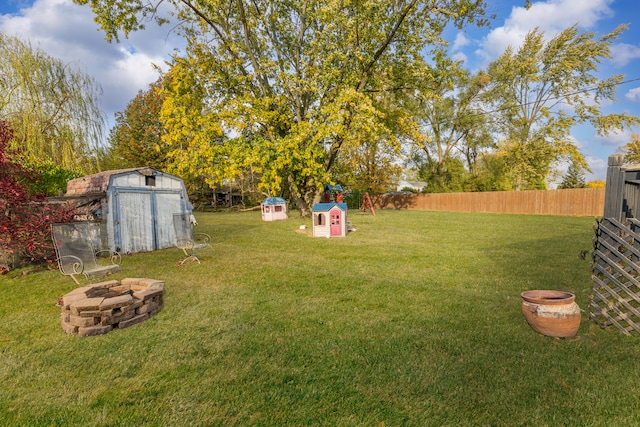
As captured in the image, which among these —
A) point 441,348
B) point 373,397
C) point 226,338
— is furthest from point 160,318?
point 441,348

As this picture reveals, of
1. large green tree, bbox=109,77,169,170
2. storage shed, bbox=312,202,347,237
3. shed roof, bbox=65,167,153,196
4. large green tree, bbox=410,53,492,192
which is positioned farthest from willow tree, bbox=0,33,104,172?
large green tree, bbox=410,53,492,192

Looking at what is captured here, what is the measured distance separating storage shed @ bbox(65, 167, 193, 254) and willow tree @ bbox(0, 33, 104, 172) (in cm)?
302

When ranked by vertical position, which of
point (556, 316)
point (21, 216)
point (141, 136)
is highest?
point (141, 136)

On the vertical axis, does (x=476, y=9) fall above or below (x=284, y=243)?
above

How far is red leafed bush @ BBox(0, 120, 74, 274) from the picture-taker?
7148mm

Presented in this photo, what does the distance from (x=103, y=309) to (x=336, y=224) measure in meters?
9.68

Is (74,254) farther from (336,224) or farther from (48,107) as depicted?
(48,107)

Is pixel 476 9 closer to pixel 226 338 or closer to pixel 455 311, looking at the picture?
pixel 455 311

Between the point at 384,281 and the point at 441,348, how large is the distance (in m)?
2.80

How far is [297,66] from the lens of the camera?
65.0 feet

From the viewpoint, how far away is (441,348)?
3812mm

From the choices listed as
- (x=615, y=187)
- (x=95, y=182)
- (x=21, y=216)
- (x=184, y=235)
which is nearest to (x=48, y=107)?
(x=95, y=182)

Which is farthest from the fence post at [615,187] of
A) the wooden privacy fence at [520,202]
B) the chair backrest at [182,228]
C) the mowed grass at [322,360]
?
the wooden privacy fence at [520,202]

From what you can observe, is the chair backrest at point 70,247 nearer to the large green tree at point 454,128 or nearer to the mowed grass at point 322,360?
the mowed grass at point 322,360
